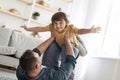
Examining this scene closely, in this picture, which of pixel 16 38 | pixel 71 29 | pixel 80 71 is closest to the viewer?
pixel 71 29

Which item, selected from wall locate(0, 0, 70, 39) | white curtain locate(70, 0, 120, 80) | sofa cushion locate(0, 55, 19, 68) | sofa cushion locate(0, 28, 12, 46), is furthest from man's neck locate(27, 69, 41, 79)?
wall locate(0, 0, 70, 39)

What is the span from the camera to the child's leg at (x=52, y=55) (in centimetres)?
219

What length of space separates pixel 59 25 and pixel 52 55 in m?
0.26

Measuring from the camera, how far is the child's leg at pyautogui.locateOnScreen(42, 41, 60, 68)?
2194 millimetres

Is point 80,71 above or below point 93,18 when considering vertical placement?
below

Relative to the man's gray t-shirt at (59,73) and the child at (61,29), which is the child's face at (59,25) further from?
the man's gray t-shirt at (59,73)

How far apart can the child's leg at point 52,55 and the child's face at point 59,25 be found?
0.13 m

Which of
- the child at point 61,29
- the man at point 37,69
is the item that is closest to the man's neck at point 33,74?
the man at point 37,69

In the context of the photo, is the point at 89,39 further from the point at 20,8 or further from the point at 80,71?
the point at 20,8

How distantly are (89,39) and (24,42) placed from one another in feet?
4.11

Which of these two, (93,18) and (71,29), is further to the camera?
(93,18)

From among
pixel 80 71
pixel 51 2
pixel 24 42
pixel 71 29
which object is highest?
pixel 51 2

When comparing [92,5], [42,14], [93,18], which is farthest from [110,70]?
[42,14]

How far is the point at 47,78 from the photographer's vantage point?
4.41 ft
